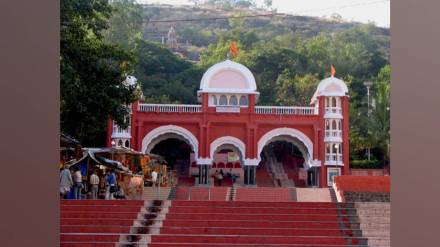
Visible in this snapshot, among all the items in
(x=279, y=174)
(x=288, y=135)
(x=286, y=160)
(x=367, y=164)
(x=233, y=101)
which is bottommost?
(x=279, y=174)

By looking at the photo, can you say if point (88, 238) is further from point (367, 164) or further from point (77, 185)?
point (367, 164)

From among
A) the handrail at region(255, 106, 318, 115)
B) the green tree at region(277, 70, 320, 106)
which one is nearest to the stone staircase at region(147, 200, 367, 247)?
the handrail at region(255, 106, 318, 115)

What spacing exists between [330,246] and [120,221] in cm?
325

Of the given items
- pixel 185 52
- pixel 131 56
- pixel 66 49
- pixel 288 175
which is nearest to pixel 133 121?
pixel 288 175

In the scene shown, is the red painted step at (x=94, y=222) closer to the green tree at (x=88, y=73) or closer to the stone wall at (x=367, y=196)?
the green tree at (x=88, y=73)

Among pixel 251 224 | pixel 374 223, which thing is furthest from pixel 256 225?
pixel 374 223

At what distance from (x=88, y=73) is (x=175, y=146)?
20.4 m

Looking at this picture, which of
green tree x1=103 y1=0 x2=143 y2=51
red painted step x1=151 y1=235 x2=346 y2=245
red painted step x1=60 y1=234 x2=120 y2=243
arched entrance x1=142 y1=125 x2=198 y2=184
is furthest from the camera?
green tree x1=103 y1=0 x2=143 y2=51

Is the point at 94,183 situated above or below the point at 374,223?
above

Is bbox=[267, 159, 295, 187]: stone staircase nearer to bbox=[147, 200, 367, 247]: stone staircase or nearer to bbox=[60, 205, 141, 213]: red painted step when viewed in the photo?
bbox=[147, 200, 367, 247]: stone staircase

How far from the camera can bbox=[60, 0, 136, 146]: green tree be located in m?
12.4

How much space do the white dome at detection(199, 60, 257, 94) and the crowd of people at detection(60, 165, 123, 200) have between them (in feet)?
38.0

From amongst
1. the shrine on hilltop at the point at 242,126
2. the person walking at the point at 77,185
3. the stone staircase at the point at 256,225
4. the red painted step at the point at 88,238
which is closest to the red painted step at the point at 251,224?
the stone staircase at the point at 256,225

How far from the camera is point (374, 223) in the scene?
40.7 feet
